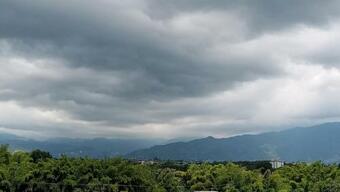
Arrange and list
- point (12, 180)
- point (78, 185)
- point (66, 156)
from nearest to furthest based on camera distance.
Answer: point (12, 180) < point (78, 185) < point (66, 156)

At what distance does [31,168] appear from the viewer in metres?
33.7

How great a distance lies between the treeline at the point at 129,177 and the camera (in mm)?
32719

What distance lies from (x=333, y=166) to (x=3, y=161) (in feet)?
89.4

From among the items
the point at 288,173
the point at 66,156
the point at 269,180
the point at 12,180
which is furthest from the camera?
the point at 288,173

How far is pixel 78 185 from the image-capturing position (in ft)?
Result: 110

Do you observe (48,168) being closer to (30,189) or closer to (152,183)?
(30,189)

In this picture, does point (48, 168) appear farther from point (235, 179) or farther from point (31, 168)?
point (235, 179)

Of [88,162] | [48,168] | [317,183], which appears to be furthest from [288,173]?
[48,168]

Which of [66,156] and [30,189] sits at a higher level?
[66,156]

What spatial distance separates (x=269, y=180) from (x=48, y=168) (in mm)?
16820

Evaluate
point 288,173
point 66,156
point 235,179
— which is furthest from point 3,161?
point 288,173

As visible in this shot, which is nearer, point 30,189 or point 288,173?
point 30,189

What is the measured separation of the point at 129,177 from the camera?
3478 cm

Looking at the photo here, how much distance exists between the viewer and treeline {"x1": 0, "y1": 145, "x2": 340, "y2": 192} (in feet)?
107
